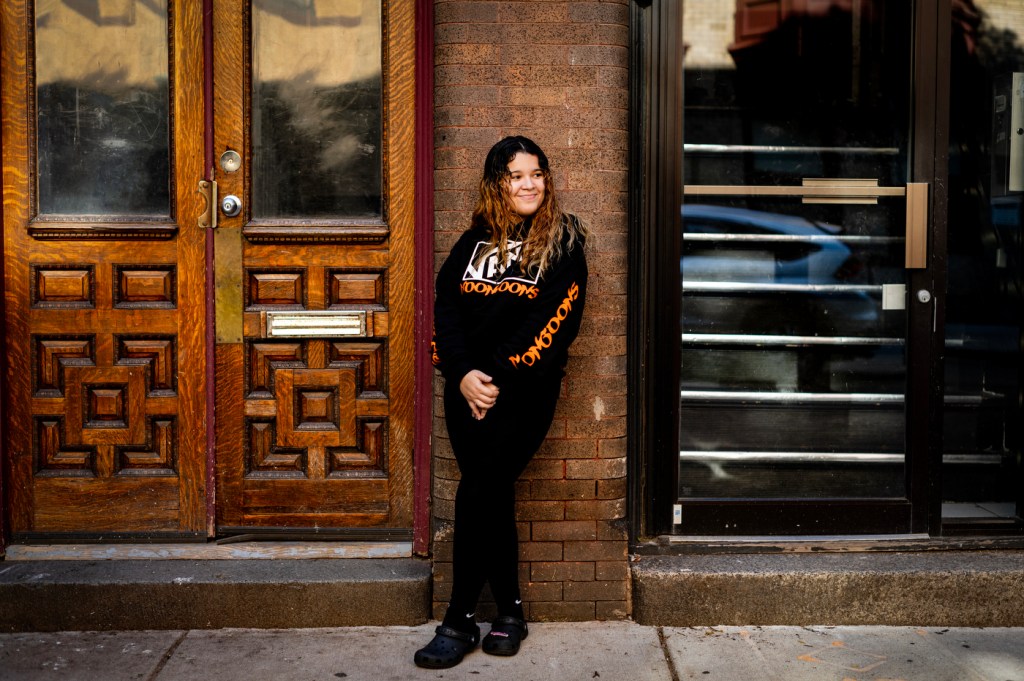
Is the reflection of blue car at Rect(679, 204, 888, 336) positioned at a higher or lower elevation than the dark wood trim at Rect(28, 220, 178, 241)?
lower

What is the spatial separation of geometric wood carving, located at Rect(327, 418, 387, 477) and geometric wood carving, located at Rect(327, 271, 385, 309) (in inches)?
20.8

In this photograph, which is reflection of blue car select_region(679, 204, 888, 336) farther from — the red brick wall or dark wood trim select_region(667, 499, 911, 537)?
dark wood trim select_region(667, 499, 911, 537)

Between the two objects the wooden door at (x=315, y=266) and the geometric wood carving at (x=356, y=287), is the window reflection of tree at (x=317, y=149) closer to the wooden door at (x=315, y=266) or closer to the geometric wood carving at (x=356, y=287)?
the wooden door at (x=315, y=266)

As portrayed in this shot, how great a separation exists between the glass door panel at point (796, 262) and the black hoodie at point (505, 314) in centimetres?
89

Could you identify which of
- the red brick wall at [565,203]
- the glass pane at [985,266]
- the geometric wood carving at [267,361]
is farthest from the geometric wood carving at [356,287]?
the glass pane at [985,266]

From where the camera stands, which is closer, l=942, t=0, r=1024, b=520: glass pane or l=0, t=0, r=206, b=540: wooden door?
l=0, t=0, r=206, b=540: wooden door

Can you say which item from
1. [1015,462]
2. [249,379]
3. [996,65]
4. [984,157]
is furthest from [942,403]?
[249,379]

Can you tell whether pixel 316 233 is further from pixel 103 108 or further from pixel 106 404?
pixel 106 404

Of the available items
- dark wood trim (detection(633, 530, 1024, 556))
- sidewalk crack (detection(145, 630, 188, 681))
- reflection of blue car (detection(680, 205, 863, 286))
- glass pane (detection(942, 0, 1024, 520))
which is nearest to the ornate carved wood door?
sidewalk crack (detection(145, 630, 188, 681))

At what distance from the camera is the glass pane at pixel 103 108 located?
14.0 feet

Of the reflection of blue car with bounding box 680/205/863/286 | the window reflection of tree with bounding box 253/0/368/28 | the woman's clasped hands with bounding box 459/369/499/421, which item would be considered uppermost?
the window reflection of tree with bounding box 253/0/368/28

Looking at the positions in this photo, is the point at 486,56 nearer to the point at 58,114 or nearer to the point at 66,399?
the point at 58,114

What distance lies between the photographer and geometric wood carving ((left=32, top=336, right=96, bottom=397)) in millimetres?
4309

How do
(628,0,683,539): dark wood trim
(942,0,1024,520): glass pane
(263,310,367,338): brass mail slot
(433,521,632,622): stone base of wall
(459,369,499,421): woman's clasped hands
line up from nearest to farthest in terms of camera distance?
(459,369,499,421): woman's clasped hands < (433,521,632,622): stone base of wall < (628,0,683,539): dark wood trim < (263,310,367,338): brass mail slot < (942,0,1024,520): glass pane
